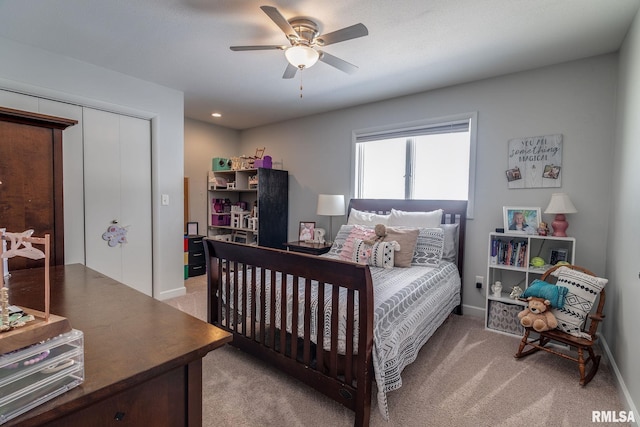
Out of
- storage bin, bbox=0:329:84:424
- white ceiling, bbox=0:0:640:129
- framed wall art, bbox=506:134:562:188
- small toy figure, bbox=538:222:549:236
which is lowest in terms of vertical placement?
storage bin, bbox=0:329:84:424

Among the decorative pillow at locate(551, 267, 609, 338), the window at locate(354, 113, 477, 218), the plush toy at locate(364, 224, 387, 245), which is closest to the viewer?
the decorative pillow at locate(551, 267, 609, 338)

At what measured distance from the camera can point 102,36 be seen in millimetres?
2369

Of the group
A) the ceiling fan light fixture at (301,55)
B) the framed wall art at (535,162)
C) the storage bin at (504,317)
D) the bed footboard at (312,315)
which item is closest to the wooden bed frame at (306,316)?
the bed footboard at (312,315)

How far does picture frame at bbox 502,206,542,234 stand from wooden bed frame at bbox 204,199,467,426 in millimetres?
1901

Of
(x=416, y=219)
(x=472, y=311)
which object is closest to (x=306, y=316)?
(x=416, y=219)

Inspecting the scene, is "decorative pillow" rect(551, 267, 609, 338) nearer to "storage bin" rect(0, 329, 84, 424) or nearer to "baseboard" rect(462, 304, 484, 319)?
"baseboard" rect(462, 304, 484, 319)

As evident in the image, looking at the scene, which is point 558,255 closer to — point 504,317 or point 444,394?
point 504,317

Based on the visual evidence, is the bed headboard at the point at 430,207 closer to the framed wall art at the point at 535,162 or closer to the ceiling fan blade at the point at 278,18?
the framed wall art at the point at 535,162

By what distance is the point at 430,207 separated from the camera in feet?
11.1

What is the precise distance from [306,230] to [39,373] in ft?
12.1

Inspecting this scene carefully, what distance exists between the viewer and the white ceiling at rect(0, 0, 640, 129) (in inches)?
77.3

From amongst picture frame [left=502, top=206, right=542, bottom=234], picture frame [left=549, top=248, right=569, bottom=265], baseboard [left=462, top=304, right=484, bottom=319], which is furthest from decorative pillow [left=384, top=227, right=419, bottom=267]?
picture frame [left=549, top=248, right=569, bottom=265]

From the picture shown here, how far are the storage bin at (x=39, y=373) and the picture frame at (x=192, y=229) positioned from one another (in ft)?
14.5

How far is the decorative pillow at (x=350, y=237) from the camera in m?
2.93
